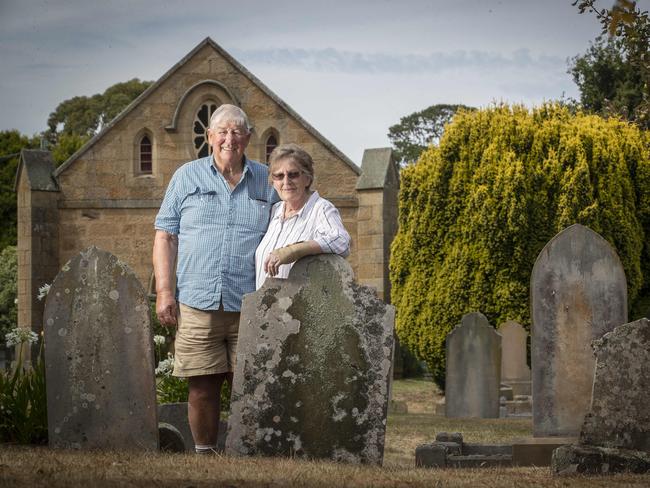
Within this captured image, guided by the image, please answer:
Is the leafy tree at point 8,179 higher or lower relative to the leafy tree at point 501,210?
higher

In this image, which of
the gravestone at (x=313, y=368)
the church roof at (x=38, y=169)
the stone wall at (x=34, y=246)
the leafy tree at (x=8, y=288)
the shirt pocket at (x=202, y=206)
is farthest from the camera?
the leafy tree at (x=8, y=288)

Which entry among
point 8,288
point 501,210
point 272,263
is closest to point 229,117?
point 272,263

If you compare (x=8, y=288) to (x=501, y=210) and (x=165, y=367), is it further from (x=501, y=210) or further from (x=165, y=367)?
(x=165, y=367)

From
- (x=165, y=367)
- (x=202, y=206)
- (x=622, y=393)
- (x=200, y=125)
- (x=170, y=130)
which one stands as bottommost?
(x=165, y=367)

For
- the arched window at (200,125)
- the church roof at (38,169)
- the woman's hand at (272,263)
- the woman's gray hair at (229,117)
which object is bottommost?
the woman's hand at (272,263)

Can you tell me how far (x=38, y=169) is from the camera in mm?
23906

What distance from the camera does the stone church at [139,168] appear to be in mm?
23234

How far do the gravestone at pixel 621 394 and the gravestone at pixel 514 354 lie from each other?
1103cm

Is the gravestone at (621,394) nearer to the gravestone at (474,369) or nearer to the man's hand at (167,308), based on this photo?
the man's hand at (167,308)

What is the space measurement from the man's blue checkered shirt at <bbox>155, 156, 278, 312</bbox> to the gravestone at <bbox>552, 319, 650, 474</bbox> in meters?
2.41

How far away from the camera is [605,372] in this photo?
24.4ft

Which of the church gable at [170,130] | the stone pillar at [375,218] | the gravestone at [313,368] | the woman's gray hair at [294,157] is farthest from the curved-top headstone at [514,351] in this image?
the woman's gray hair at [294,157]

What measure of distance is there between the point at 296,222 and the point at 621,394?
2508 millimetres

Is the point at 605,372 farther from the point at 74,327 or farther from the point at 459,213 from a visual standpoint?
the point at 459,213
